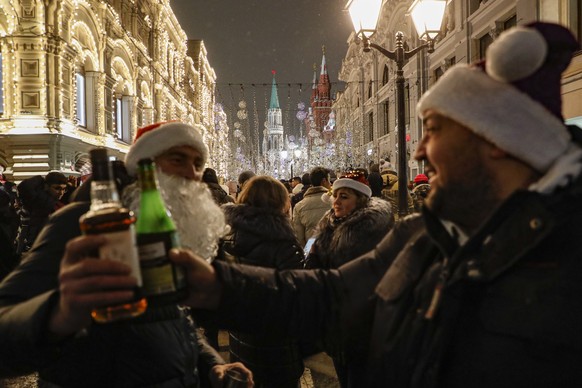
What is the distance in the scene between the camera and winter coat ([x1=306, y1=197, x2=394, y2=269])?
3943mm

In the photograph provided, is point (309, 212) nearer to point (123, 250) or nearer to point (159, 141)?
point (159, 141)

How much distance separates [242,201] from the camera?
175 inches

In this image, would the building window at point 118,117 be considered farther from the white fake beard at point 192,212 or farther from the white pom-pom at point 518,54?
the white pom-pom at point 518,54

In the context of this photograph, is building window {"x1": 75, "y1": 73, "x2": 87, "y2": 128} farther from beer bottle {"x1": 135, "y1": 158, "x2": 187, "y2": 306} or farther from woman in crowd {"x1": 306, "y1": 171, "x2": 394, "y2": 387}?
beer bottle {"x1": 135, "y1": 158, "x2": 187, "y2": 306}

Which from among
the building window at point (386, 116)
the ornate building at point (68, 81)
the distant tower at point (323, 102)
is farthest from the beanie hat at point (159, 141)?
the distant tower at point (323, 102)

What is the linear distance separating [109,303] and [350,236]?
3.01m

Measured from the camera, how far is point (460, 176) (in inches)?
55.0

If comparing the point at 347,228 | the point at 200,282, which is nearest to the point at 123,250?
the point at 200,282

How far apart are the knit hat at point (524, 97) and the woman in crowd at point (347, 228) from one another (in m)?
2.48

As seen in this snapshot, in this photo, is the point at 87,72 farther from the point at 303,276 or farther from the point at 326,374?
the point at 303,276

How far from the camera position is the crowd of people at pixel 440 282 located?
1229 mm

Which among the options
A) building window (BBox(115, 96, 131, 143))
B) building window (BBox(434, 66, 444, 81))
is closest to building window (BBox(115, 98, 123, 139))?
building window (BBox(115, 96, 131, 143))

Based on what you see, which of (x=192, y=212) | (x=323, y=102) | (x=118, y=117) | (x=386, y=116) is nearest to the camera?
(x=192, y=212)

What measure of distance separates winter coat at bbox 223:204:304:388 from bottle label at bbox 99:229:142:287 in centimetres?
285
